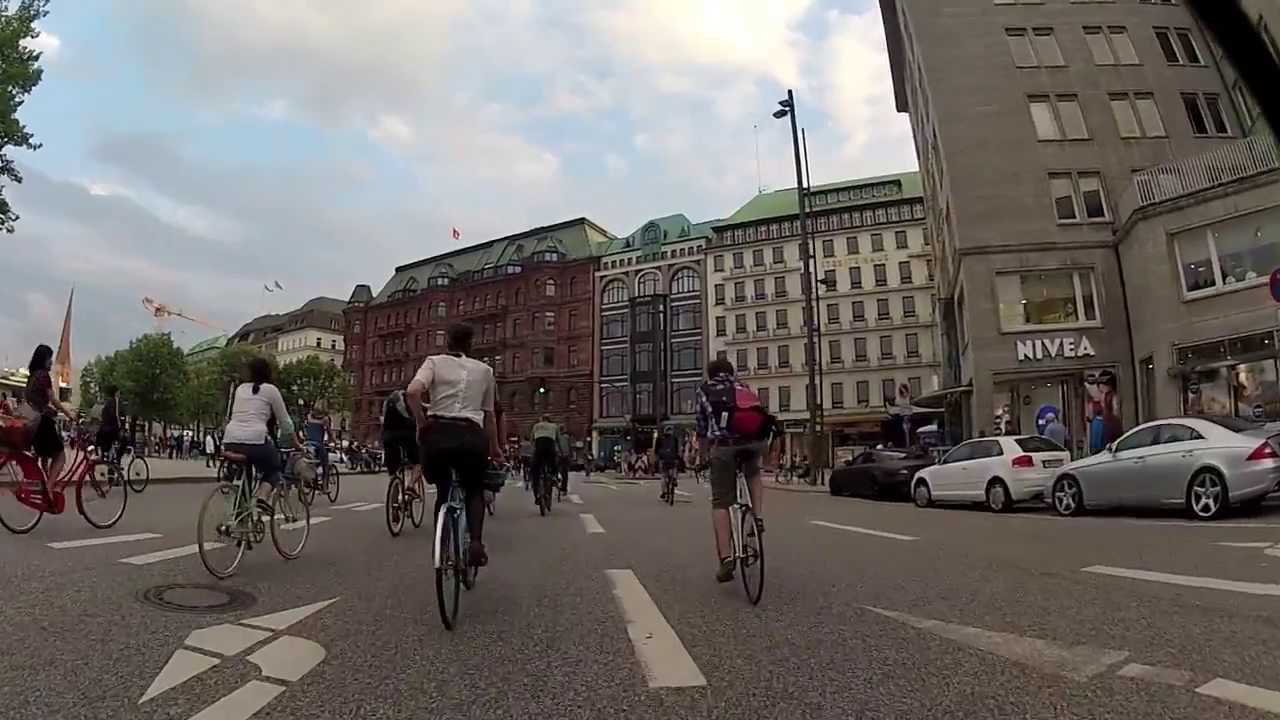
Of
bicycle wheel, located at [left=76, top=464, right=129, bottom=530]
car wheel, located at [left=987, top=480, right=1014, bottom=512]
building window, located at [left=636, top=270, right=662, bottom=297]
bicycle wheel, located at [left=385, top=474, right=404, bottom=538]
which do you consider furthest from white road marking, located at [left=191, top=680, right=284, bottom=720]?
building window, located at [left=636, top=270, right=662, bottom=297]

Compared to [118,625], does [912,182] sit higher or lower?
higher

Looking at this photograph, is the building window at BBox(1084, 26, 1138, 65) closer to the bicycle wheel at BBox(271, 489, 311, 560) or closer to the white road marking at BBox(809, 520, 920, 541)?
the white road marking at BBox(809, 520, 920, 541)

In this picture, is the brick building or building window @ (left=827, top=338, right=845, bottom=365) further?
the brick building

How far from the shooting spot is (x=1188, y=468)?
1149 cm

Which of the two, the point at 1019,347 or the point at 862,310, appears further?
the point at 862,310

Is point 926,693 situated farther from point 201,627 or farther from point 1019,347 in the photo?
point 1019,347

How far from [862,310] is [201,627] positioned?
67.6m

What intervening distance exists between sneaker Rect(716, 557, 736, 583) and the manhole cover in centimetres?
329

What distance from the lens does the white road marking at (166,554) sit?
23.1 ft

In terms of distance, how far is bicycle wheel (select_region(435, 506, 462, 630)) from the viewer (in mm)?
4738

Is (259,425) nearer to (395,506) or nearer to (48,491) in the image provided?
(395,506)

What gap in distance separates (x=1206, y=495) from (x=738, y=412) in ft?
29.3

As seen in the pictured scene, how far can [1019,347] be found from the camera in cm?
2462

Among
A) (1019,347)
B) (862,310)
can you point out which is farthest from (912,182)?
(1019,347)
